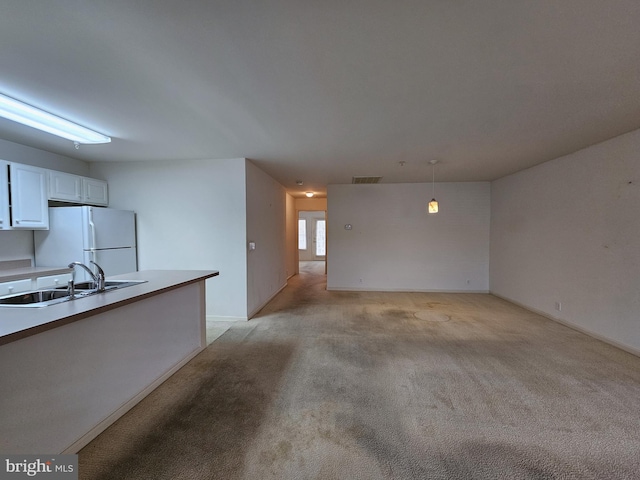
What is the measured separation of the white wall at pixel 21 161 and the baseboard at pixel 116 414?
286cm

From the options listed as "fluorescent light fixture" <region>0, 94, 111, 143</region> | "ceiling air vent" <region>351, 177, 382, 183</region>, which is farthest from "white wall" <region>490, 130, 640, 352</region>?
"fluorescent light fixture" <region>0, 94, 111, 143</region>

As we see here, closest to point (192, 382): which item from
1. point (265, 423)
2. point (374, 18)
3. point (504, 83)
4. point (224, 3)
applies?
point (265, 423)

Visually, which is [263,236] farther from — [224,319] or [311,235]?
[311,235]

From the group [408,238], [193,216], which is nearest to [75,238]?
[193,216]

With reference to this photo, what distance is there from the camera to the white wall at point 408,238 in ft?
20.5

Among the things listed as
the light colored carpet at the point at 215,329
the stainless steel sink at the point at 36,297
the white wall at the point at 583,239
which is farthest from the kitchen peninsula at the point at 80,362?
the white wall at the point at 583,239

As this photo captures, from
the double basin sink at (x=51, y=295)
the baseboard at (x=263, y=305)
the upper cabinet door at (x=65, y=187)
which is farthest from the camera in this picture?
the baseboard at (x=263, y=305)

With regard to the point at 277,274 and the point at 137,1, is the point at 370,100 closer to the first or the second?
the point at 137,1

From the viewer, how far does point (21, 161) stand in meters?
3.58

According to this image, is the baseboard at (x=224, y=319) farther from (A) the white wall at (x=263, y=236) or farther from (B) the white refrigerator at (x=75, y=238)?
(B) the white refrigerator at (x=75, y=238)

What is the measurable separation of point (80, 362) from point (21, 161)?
3438 mm

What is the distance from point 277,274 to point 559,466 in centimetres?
531

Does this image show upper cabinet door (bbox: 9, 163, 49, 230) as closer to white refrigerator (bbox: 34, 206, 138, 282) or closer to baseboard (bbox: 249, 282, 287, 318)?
white refrigerator (bbox: 34, 206, 138, 282)

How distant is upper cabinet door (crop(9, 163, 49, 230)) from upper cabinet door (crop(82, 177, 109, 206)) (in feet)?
1.82
